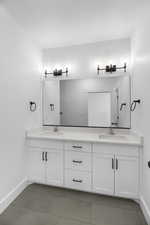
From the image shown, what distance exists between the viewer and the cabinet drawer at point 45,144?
7.72ft

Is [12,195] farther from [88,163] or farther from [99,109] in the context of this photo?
[99,109]

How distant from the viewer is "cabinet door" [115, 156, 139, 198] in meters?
2.02

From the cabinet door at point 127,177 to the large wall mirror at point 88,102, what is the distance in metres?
0.74

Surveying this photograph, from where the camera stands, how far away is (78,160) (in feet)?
7.43

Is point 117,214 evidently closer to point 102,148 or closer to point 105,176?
point 105,176

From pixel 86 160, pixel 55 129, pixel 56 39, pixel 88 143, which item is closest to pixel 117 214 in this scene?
pixel 86 160

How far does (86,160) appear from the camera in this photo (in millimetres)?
2229

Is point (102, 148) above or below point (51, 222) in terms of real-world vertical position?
above

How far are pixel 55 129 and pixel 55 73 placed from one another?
1.18 meters

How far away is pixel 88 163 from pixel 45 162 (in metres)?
0.75

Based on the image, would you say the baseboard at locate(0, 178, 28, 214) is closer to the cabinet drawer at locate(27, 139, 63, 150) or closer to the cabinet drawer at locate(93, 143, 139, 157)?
the cabinet drawer at locate(27, 139, 63, 150)

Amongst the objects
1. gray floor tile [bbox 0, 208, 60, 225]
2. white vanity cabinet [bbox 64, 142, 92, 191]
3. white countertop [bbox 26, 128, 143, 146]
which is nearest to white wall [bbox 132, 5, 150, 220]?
white countertop [bbox 26, 128, 143, 146]

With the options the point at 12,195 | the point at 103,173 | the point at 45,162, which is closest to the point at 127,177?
the point at 103,173

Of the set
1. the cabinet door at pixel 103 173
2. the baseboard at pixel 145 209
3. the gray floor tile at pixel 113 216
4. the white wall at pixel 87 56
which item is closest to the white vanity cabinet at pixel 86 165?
the cabinet door at pixel 103 173
